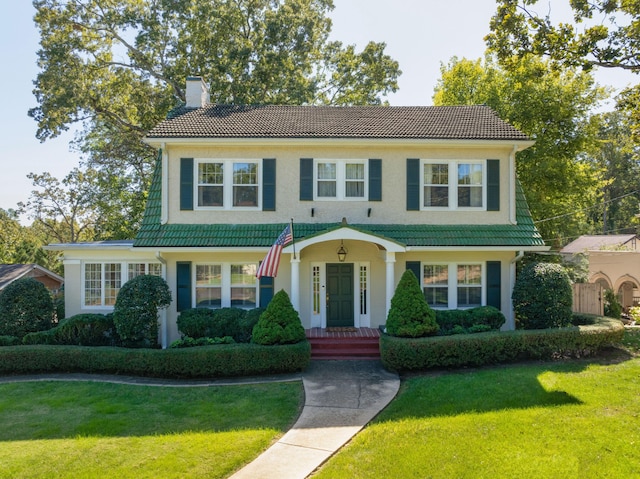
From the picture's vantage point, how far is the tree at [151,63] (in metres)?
22.8

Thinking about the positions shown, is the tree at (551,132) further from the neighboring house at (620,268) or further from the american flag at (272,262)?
the american flag at (272,262)

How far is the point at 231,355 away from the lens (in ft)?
33.5

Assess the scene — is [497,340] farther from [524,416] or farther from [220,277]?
[220,277]

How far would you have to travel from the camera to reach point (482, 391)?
855cm

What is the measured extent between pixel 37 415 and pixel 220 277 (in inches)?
234

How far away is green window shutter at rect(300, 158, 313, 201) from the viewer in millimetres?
13195

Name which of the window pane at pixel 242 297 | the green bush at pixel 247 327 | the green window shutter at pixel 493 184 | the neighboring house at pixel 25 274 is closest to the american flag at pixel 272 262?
the green bush at pixel 247 327

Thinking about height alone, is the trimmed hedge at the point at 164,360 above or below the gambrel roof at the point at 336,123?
below

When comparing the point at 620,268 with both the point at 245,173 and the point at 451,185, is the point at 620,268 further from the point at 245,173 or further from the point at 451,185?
the point at 245,173

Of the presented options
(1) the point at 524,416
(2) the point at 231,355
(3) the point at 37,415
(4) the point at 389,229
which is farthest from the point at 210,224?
(1) the point at 524,416

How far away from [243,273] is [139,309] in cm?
311

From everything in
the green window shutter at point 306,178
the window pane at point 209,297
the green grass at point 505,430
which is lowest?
the green grass at point 505,430

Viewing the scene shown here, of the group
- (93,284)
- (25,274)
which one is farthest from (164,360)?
(25,274)

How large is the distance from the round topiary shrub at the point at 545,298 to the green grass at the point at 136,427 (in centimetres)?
693
